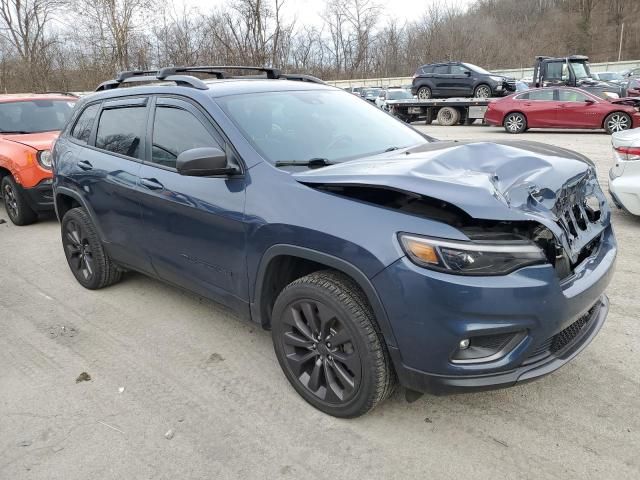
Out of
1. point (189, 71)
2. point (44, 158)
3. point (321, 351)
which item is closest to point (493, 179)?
point (321, 351)

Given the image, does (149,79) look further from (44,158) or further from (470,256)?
(44,158)

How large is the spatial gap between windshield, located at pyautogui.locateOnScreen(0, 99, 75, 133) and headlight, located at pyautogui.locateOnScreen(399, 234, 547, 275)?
732 cm

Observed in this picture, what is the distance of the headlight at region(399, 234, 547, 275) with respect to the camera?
2.18m

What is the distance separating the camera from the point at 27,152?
272 inches

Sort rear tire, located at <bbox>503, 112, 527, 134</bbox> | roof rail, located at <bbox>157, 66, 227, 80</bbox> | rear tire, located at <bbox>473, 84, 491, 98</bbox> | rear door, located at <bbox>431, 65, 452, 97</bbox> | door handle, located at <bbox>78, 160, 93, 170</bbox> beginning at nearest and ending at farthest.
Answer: roof rail, located at <bbox>157, 66, 227, 80</bbox> < door handle, located at <bbox>78, 160, 93, 170</bbox> < rear tire, located at <bbox>503, 112, 527, 134</bbox> < rear tire, located at <bbox>473, 84, 491, 98</bbox> < rear door, located at <bbox>431, 65, 452, 97</bbox>

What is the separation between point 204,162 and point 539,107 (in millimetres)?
16419

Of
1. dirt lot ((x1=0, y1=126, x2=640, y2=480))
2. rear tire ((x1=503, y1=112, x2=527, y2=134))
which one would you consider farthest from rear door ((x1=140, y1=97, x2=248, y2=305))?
rear tire ((x1=503, y1=112, x2=527, y2=134))

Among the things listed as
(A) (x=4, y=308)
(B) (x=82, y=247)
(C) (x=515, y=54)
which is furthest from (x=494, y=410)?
(C) (x=515, y=54)

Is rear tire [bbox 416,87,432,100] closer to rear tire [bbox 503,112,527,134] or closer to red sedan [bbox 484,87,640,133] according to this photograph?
→ red sedan [bbox 484,87,640,133]

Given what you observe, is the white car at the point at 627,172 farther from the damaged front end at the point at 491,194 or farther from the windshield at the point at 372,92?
the windshield at the point at 372,92

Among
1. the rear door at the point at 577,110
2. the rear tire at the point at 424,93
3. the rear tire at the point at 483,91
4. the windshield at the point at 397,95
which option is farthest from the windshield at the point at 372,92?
the rear door at the point at 577,110

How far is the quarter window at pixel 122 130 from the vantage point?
12.5 feet

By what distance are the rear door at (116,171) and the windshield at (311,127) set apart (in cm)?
100

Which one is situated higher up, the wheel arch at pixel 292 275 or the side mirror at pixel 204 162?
the side mirror at pixel 204 162
